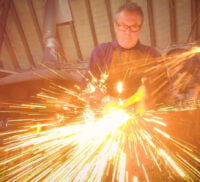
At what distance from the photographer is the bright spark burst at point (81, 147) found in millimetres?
934

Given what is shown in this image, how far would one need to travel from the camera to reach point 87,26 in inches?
175

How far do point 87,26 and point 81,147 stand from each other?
3.99 meters

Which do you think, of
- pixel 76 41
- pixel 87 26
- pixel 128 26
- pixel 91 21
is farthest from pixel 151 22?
pixel 128 26

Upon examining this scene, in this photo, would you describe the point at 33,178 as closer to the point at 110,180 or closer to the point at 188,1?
the point at 110,180

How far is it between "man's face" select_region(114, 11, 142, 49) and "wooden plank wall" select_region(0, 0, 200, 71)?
2.10m

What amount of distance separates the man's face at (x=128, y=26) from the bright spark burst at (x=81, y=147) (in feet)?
4.65

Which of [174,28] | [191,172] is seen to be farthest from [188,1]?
[191,172]

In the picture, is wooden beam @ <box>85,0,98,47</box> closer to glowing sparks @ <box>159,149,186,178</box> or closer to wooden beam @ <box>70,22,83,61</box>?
wooden beam @ <box>70,22,83,61</box>

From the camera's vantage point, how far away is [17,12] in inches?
172

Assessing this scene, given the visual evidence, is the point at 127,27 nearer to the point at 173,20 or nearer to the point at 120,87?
the point at 120,87

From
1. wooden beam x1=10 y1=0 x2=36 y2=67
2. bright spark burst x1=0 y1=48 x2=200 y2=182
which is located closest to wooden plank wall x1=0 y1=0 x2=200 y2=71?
wooden beam x1=10 y1=0 x2=36 y2=67

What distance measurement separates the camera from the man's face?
7.45 feet

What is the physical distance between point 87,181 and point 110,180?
14cm

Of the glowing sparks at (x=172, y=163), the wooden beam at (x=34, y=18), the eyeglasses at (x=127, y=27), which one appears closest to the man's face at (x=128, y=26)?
the eyeglasses at (x=127, y=27)
